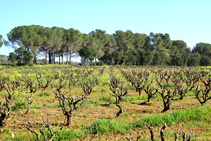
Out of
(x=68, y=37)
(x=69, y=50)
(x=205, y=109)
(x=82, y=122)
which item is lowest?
(x=82, y=122)

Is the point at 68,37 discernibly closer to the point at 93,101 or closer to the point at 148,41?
the point at 148,41

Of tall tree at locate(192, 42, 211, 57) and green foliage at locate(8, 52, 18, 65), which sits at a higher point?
tall tree at locate(192, 42, 211, 57)

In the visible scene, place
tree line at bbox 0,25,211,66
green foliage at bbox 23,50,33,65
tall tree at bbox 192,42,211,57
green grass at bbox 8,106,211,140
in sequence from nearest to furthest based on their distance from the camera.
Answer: green grass at bbox 8,106,211,140 < green foliage at bbox 23,50,33,65 < tree line at bbox 0,25,211,66 < tall tree at bbox 192,42,211,57

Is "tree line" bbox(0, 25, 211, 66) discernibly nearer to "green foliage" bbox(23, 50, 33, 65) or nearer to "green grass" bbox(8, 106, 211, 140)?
"green foliage" bbox(23, 50, 33, 65)

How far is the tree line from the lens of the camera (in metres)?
57.5

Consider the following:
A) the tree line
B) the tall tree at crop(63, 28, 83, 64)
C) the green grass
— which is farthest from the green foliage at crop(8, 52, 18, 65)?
the green grass

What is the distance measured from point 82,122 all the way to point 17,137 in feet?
8.94

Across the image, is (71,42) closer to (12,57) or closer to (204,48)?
(12,57)

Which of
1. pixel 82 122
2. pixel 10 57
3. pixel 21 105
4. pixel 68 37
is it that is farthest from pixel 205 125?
pixel 68 37

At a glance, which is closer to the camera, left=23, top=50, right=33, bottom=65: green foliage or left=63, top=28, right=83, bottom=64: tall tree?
left=23, top=50, right=33, bottom=65: green foliage

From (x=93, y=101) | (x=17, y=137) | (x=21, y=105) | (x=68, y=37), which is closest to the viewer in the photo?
(x=17, y=137)

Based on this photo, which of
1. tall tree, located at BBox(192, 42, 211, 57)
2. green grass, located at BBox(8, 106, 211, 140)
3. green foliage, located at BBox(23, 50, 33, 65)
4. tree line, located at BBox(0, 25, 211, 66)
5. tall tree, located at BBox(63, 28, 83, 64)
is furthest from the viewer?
tall tree, located at BBox(192, 42, 211, 57)

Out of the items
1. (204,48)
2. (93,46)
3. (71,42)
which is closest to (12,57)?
(71,42)

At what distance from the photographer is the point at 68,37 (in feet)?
224
